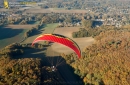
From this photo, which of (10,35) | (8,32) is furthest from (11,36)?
(8,32)

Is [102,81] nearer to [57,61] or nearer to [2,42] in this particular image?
[57,61]

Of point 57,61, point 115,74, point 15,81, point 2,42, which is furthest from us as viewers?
point 2,42

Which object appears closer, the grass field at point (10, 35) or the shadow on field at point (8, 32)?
the grass field at point (10, 35)

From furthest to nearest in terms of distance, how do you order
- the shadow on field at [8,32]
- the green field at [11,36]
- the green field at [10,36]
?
the shadow on field at [8,32] < the green field at [11,36] < the green field at [10,36]

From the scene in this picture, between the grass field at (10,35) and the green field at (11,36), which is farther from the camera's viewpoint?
the green field at (11,36)

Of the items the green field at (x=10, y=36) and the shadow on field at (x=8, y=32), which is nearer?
the green field at (x=10, y=36)

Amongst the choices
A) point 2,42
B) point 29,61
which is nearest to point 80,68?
point 29,61

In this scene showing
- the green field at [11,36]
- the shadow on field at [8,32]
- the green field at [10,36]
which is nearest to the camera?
the green field at [10,36]

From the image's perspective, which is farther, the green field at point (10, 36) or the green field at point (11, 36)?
the green field at point (11, 36)
